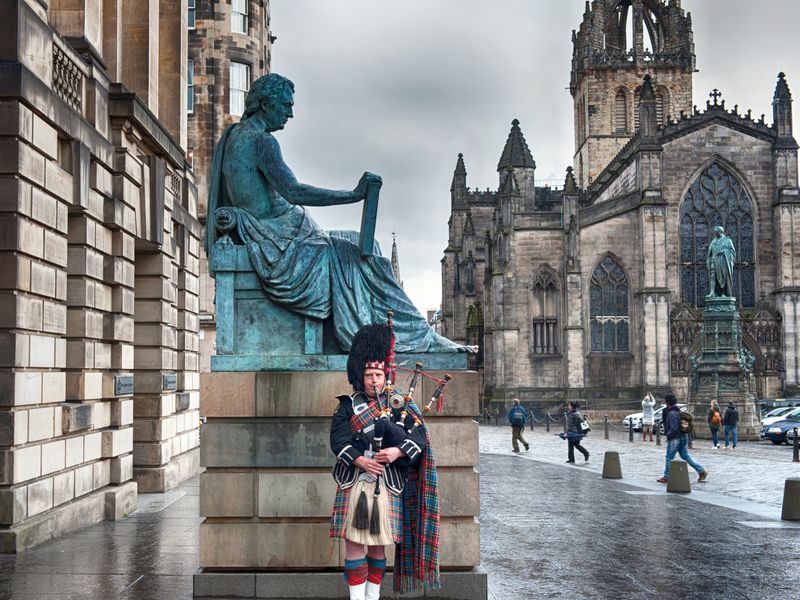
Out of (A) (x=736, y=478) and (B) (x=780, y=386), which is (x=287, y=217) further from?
(B) (x=780, y=386)

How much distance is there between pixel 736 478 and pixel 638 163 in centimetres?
3646

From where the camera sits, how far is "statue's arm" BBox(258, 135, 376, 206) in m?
7.47

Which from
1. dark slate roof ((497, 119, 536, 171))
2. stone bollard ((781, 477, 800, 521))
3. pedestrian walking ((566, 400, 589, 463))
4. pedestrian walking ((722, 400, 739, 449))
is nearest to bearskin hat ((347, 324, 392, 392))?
stone bollard ((781, 477, 800, 521))

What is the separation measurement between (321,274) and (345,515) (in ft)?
7.24

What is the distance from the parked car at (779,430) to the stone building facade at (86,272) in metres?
22.4

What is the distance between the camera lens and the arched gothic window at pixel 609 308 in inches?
2105

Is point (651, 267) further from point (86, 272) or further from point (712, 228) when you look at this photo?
point (86, 272)

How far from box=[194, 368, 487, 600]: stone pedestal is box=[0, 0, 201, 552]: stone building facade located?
3.39m

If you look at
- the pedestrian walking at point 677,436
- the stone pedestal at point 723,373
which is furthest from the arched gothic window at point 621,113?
the pedestrian walking at point 677,436

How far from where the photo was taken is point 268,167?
7484 mm

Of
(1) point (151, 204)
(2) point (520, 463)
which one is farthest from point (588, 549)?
(2) point (520, 463)

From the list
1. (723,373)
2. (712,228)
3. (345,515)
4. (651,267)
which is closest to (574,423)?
(723,373)

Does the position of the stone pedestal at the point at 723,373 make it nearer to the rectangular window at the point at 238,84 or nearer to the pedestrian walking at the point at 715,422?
the pedestrian walking at the point at 715,422

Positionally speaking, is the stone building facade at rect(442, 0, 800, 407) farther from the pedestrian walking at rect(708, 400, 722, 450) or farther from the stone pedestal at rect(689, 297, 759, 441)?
the pedestrian walking at rect(708, 400, 722, 450)
